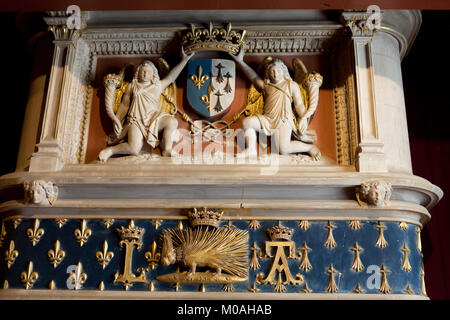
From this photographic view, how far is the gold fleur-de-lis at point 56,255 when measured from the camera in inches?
187

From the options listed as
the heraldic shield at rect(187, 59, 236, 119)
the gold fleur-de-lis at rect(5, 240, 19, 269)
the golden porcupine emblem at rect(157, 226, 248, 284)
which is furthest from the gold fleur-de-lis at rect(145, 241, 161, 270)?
the heraldic shield at rect(187, 59, 236, 119)

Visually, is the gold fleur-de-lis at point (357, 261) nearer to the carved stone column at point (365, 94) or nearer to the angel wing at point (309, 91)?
the carved stone column at point (365, 94)

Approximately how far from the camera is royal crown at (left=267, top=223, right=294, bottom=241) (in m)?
4.70

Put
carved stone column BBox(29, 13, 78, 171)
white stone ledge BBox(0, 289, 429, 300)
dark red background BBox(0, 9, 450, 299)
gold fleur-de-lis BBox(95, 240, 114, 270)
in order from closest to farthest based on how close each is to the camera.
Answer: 1. white stone ledge BBox(0, 289, 429, 300)
2. gold fleur-de-lis BBox(95, 240, 114, 270)
3. carved stone column BBox(29, 13, 78, 171)
4. dark red background BBox(0, 9, 450, 299)

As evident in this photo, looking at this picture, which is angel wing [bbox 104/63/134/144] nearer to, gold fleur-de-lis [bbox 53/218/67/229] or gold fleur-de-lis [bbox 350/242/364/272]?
gold fleur-de-lis [bbox 53/218/67/229]

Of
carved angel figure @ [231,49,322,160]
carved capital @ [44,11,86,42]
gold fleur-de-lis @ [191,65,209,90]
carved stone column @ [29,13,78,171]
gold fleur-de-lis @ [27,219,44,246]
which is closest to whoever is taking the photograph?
gold fleur-de-lis @ [27,219,44,246]

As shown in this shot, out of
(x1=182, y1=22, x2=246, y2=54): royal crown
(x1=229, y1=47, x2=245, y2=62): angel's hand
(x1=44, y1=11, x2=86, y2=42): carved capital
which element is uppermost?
(x1=44, y1=11, x2=86, y2=42): carved capital

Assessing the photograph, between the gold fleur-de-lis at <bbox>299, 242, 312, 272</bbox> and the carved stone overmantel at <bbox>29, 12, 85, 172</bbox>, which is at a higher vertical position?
the carved stone overmantel at <bbox>29, 12, 85, 172</bbox>

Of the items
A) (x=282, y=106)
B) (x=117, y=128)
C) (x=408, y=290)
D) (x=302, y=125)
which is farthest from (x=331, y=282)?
(x=117, y=128)

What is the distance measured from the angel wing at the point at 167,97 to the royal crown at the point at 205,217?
1.15 m

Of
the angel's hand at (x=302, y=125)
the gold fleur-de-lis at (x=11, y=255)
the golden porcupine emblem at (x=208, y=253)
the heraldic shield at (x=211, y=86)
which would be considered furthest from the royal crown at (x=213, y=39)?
the gold fleur-de-lis at (x=11, y=255)

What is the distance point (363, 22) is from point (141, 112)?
227 centimetres

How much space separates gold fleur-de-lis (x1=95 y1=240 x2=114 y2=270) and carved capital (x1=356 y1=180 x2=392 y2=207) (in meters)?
2.16
